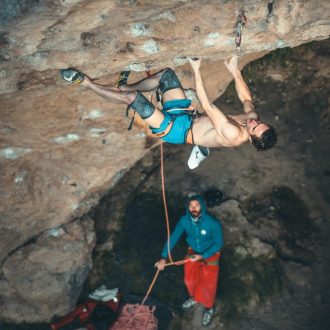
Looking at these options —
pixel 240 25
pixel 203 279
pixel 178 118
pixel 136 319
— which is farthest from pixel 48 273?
pixel 240 25

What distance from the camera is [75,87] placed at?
496 centimetres

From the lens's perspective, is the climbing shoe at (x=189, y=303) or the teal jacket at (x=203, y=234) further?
the climbing shoe at (x=189, y=303)

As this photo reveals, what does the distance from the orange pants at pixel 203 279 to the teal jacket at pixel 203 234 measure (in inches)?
6.9

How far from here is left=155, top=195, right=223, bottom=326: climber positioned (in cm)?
658

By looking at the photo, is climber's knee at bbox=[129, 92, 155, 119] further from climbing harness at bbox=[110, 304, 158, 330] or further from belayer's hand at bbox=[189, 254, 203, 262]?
climbing harness at bbox=[110, 304, 158, 330]

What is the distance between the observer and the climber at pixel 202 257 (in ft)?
21.6

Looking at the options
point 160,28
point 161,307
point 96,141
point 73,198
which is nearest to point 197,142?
point 160,28

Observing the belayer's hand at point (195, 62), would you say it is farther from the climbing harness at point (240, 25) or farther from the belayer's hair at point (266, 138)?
the belayer's hair at point (266, 138)

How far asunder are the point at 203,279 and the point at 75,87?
4.11 metres

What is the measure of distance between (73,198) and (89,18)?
12.9ft

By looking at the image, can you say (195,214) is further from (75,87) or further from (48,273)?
(48,273)

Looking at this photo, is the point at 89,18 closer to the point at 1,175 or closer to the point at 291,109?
the point at 1,175

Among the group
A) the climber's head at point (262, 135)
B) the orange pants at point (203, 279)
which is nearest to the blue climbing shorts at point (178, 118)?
the climber's head at point (262, 135)

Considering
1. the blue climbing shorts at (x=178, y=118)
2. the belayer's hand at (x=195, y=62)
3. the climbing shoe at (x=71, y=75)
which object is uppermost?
the climbing shoe at (x=71, y=75)
